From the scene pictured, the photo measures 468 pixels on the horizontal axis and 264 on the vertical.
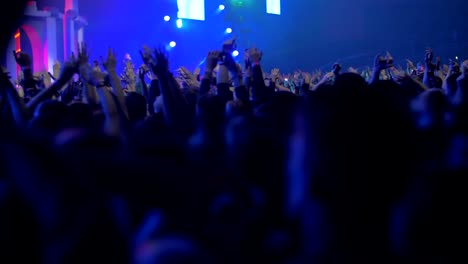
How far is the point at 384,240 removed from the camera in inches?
51.6

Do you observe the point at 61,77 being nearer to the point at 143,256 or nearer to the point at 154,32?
the point at 143,256

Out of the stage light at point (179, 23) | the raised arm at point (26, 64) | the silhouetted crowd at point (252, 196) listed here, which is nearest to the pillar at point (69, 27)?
the stage light at point (179, 23)

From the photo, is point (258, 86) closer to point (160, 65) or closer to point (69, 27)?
point (160, 65)

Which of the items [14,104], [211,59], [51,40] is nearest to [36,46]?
[51,40]

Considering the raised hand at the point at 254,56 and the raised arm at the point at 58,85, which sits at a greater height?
the raised hand at the point at 254,56

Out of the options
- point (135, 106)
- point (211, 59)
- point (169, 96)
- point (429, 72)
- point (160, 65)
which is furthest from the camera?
point (429, 72)

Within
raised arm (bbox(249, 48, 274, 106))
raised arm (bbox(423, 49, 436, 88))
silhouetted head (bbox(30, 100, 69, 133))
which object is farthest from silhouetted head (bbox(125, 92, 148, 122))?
raised arm (bbox(423, 49, 436, 88))

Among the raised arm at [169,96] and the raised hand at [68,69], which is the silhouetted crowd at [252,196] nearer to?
the raised arm at [169,96]

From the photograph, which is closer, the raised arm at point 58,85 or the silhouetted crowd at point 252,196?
the silhouetted crowd at point 252,196

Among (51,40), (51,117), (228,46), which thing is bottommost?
(51,117)

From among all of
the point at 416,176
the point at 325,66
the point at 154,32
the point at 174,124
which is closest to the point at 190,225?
the point at 416,176

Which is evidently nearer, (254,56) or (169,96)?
(169,96)

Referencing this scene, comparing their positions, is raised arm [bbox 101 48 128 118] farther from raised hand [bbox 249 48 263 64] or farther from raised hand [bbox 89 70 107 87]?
raised hand [bbox 249 48 263 64]

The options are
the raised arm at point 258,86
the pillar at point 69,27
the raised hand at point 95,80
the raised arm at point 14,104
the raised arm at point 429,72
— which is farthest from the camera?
the pillar at point 69,27
